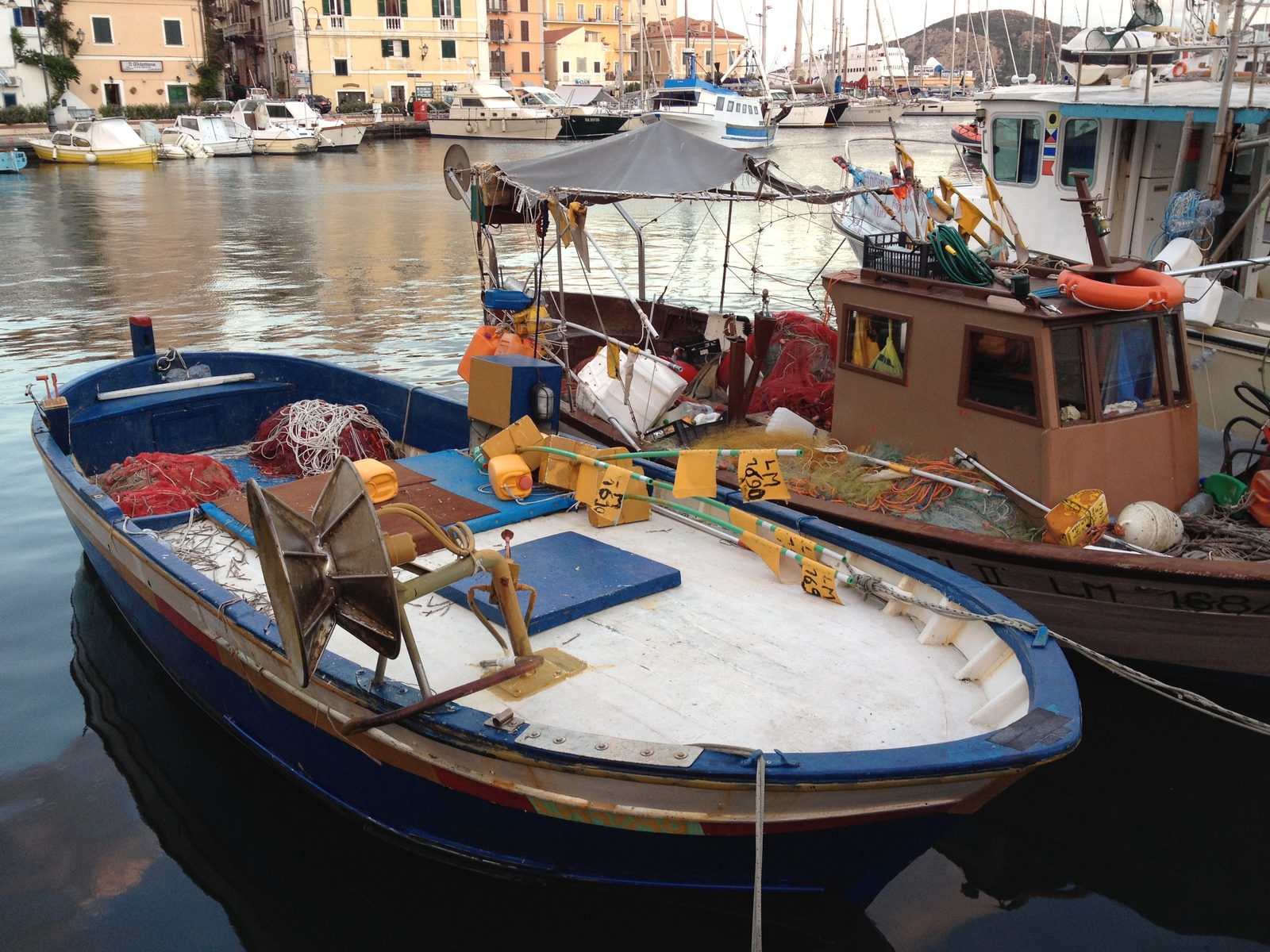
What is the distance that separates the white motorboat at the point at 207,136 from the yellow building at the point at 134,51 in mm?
9450

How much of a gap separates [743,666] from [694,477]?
151 centimetres

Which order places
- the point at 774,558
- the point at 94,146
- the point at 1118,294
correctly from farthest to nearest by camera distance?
the point at 94,146, the point at 1118,294, the point at 774,558

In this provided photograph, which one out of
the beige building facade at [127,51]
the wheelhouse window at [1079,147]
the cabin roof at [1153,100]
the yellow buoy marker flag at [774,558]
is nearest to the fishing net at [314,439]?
the yellow buoy marker flag at [774,558]

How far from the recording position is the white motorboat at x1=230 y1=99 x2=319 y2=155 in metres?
58.9

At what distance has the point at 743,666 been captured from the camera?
505 cm

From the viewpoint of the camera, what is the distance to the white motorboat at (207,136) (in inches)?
2189

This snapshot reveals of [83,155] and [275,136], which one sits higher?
[275,136]

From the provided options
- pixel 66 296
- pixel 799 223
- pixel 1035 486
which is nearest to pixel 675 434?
pixel 1035 486

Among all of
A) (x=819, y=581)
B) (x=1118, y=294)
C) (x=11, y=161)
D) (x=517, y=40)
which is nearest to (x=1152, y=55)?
(x=1118, y=294)

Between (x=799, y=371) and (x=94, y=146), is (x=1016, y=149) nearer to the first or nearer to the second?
(x=799, y=371)

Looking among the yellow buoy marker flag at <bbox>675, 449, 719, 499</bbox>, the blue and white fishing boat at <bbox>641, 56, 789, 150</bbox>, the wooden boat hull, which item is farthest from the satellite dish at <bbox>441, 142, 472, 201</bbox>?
the wooden boat hull

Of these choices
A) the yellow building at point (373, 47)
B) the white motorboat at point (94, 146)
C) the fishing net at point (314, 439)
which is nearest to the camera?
the fishing net at point (314, 439)

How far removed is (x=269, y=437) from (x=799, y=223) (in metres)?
26.5

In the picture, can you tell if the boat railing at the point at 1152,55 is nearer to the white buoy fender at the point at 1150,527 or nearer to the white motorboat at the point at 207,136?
the white buoy fender at the point at 1150,527
